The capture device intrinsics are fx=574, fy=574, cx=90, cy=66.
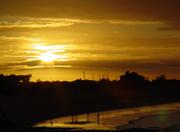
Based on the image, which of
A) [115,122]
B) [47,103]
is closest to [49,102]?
[47,103]

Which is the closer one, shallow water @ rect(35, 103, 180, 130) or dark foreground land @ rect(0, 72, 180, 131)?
shallow water @ rect(35, 103, 180, 130)

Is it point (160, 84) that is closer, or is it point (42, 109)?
point (42, 109)

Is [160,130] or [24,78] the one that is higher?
[24,78]

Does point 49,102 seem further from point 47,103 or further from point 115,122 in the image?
point 115,122

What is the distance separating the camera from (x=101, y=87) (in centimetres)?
10750

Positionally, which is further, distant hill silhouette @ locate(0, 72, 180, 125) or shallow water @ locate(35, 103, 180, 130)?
distant hill silhouette @ locate(0, 72, 180, 125)

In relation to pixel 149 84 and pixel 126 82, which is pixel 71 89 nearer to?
pixel 126 82

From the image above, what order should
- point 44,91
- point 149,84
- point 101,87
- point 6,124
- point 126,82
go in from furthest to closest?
point 149,84
point 126,82
point 101,87
point 44,91
point 6,124

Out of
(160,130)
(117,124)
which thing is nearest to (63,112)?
(117,124)

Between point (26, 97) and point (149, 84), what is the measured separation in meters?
71.8

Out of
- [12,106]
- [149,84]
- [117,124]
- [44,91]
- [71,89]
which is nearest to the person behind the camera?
[117,124]

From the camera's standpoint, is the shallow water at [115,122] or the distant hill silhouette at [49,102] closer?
the shallow water at [115,122]

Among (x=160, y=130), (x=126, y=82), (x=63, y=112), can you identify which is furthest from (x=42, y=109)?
(x=126, y=82)

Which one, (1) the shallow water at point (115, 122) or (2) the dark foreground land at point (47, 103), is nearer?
(1) the shallow water at point (115, 122)
